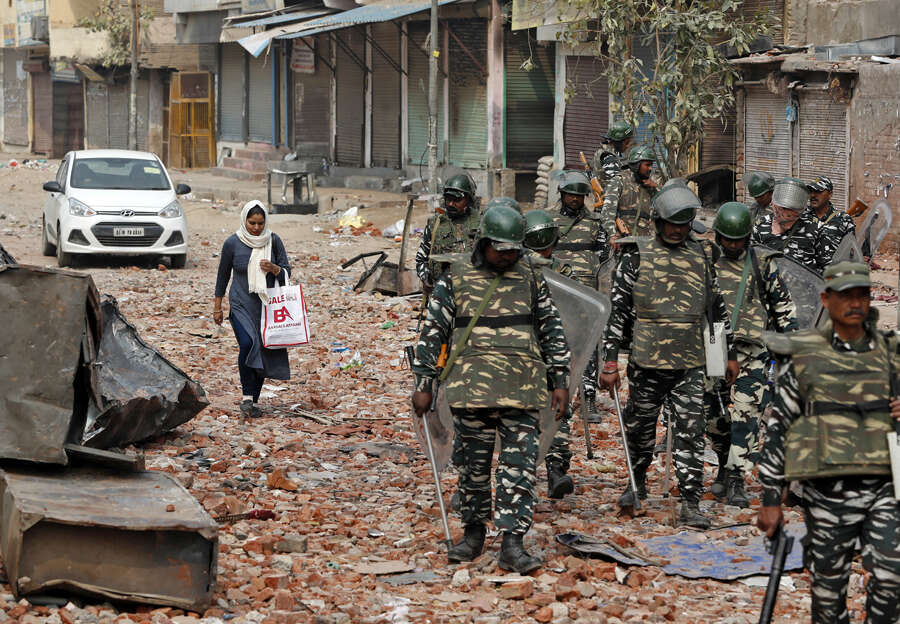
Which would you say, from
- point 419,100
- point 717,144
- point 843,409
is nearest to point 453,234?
point 843,409

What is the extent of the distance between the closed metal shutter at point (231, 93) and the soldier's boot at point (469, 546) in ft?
108

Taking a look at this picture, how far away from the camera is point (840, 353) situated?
463 centimetres

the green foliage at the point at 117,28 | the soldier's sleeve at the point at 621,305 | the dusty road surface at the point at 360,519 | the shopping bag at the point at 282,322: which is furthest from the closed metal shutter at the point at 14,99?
the soldier's sleeve at the point at 621,305

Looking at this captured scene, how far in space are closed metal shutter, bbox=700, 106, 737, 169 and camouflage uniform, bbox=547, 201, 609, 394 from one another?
39.2ft

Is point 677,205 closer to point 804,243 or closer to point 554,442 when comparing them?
point 554,442

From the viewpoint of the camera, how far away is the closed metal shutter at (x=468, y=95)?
1089 inches

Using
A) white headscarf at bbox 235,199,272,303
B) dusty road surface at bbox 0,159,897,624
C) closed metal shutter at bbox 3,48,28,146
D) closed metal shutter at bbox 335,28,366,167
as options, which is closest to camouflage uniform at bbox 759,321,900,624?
dusty road surface at bbox 0,159,897,624

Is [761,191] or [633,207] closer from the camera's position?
[761,191]

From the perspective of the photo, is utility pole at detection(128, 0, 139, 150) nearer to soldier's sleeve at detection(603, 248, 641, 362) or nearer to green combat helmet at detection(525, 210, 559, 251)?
green combat helmet at detection(525, 210, 559, 251)

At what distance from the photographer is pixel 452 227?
9.76m

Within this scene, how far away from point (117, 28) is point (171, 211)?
23959mm

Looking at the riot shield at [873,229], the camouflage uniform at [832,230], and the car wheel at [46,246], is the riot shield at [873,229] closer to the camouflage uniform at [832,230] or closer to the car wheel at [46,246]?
the camouflage uniform at [832,230]

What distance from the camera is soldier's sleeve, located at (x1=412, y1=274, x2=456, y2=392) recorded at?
21.1ft

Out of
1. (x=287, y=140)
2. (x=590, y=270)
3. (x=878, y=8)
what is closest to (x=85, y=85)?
(x=287, y=140)
